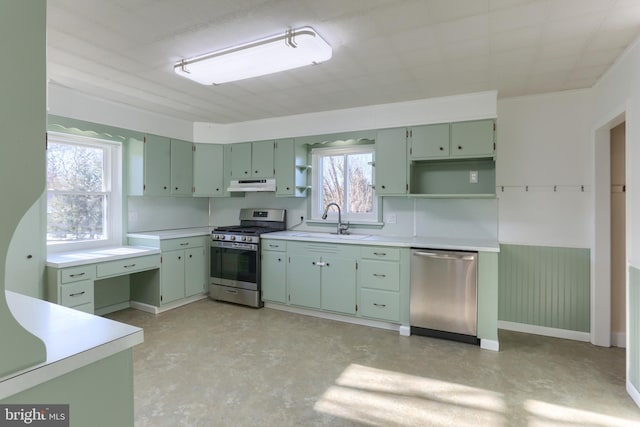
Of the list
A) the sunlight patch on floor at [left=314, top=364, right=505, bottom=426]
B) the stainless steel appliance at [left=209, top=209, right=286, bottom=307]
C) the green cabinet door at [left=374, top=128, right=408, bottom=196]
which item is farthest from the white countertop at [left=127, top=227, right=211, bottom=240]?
the sunlight patch on floor at [left=314, top=364, right=505, bottom=426]

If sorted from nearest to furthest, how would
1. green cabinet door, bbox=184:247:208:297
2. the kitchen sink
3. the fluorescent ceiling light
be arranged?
the fluorescent ceiling light
the kitchen sink
green cabinet door, bbox=184:247:208:297

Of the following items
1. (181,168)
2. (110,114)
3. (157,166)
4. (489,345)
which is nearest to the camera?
(489,345)

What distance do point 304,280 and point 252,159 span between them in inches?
73.1

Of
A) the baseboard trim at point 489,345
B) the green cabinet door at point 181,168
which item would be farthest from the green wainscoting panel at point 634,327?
the green cabinet door at point 181,168

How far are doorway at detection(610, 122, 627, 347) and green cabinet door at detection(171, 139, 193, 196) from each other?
4867 mm

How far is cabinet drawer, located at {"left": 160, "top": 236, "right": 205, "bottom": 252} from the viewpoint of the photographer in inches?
162

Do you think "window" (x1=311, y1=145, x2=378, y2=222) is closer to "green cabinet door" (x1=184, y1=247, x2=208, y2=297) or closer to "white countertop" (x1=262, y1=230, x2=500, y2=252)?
"white countertop" (x1=262, y1=230, x2=500, y2=252)

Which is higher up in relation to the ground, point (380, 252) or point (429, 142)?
point (429, 142)

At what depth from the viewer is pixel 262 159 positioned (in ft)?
15.3

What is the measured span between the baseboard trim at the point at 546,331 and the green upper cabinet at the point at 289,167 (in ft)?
9.34

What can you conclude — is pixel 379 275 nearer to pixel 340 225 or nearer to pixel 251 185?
pixel 340 225

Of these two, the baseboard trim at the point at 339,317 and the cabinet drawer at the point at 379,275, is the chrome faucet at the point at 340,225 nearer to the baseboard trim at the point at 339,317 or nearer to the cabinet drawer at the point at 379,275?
the cabinet drawer at the point at 379,275

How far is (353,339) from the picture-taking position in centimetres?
335

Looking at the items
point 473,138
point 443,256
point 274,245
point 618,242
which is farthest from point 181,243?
point 618,242
